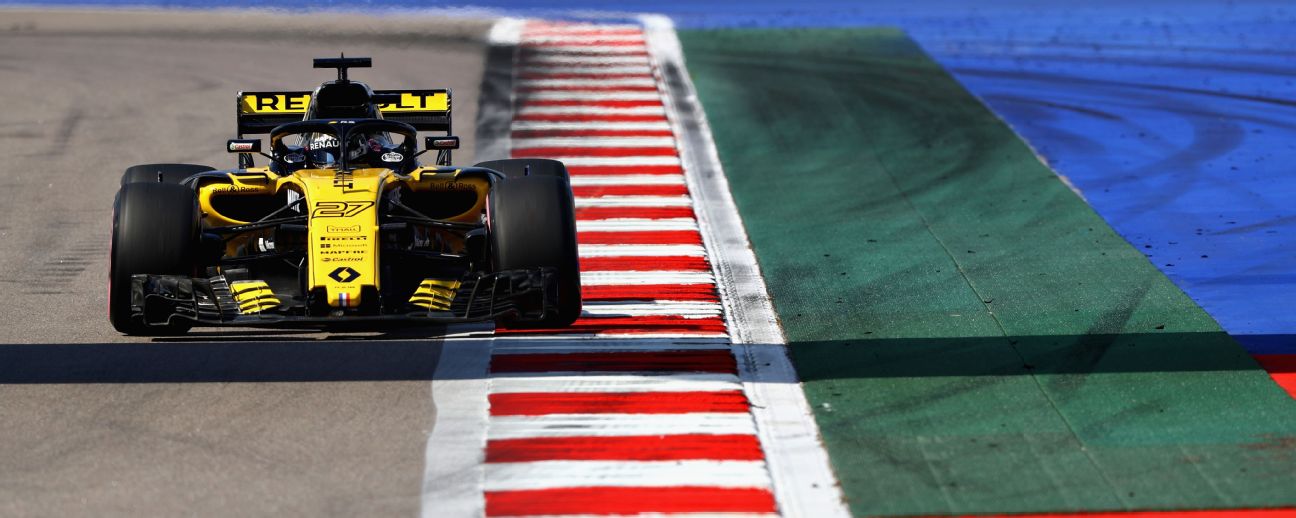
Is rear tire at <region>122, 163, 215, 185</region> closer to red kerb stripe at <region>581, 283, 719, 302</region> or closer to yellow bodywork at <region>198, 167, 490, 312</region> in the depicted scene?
yellow bodywork at <region>198, 167, 490, 312</region>

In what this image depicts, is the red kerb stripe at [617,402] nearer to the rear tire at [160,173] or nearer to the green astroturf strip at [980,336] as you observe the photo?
the green astroturf strip at [980,336]

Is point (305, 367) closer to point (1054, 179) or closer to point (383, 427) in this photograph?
point (383, 427)

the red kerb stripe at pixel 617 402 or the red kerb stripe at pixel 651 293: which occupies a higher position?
the red kerb stripe at pixel 617 402

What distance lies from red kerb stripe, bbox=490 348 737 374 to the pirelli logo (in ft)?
12.0

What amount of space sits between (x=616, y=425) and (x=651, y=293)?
3.79m

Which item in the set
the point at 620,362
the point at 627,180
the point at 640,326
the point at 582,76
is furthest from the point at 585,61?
the point at 620,362

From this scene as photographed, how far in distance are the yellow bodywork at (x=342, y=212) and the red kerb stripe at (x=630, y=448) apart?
1.86 meters

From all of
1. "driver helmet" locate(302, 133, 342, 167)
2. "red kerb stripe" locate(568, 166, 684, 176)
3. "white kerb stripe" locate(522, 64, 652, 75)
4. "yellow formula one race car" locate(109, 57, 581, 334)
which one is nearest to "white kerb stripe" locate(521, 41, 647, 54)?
"white kerb stripe" locate(522, 64, 652, 75)

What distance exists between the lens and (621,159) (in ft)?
66.7

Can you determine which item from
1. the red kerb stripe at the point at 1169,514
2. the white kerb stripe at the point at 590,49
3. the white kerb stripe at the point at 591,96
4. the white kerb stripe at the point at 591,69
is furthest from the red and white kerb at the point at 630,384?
the white kerb stripe at the point at 590,49

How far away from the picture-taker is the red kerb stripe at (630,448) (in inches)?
400

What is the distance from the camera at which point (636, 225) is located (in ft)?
56.1

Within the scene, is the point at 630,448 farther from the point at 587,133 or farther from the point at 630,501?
the point at 587,133

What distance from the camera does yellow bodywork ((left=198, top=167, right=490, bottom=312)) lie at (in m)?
11.8
